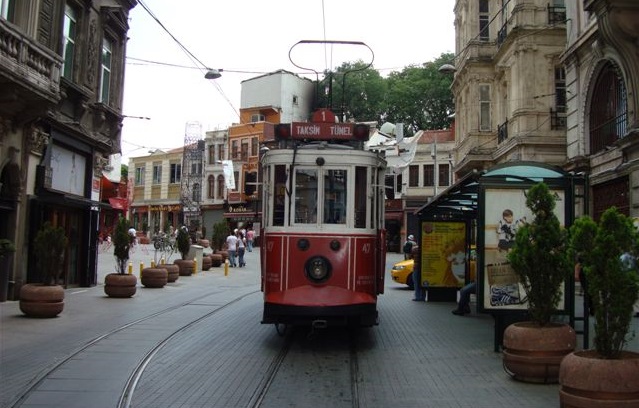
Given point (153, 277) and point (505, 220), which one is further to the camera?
point (153, 277)

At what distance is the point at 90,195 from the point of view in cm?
1822

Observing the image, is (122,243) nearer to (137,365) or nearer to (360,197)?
(137,365)

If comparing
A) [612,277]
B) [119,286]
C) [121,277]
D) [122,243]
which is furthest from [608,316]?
[122,243]

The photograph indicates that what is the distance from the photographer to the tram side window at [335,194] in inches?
359

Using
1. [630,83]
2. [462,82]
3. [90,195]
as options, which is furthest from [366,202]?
[462,82]

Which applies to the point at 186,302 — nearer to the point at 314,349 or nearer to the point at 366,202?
the point at 314,349

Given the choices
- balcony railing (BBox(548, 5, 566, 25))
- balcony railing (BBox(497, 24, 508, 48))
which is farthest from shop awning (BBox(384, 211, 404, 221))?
balcony railing (BBox(548, 5, 566, 25))

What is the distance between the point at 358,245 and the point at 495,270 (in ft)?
6.53

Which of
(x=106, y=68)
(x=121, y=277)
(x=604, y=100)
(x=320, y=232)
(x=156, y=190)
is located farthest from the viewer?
(x=156, y=190)

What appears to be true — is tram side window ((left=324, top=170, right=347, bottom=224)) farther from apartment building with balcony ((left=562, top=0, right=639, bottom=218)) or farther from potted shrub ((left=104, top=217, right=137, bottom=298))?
potted shrub ((left=104, top=217, right=137, bottom=298))

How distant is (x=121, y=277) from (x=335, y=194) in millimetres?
8375

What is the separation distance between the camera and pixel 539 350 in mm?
6816

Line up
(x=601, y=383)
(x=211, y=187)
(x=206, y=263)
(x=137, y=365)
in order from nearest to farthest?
1. (x=601, y=383)
2. (x=137, y=365)
3. (x=206, y=263)
4. (x=211, y=187)

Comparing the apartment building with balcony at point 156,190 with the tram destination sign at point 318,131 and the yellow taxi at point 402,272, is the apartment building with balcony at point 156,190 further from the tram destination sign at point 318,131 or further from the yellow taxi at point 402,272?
the tram destination sign at point 318,131
